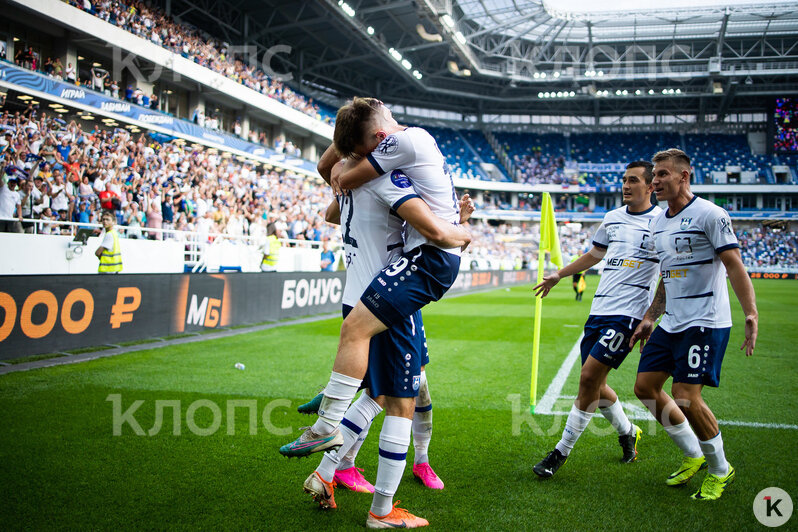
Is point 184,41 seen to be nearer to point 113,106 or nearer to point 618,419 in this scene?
point 113,106

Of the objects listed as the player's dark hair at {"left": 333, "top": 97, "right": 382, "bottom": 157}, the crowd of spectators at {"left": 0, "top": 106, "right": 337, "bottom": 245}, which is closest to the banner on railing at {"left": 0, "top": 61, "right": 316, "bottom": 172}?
the crowd of spectators at {"left": 0, "top": 106, "right": 337, "bottom": 245}

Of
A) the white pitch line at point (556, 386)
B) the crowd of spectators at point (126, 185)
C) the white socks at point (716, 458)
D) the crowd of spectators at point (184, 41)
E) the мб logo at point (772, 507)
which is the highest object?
the crowd of spectators at point (184, 41)

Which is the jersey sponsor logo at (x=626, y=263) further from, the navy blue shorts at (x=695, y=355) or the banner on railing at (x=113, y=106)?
the banner on railing at (x=113, y=106)

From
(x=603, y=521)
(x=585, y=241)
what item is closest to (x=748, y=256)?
(x=585, y=241)

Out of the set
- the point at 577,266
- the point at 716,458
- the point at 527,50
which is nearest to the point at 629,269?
the point at 577,266

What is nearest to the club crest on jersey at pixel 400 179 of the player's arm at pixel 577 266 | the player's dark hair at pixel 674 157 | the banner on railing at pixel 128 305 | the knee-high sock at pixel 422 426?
the knee-high sock at pixel 422 426

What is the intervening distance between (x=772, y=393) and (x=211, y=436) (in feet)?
20.7

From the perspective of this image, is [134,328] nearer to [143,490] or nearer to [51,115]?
[143,490]

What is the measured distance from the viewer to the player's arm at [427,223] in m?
2.92

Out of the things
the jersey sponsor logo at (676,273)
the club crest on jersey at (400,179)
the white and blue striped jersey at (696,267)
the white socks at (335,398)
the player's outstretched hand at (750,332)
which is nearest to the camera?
the white socks at (335,398)

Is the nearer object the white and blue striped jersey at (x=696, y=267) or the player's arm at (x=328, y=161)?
the player's arm at (x=328, y=161)

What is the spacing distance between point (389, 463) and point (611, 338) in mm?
1991

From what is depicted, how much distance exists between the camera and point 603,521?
10.5 ft

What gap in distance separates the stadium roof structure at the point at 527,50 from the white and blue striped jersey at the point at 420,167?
1297 inches
